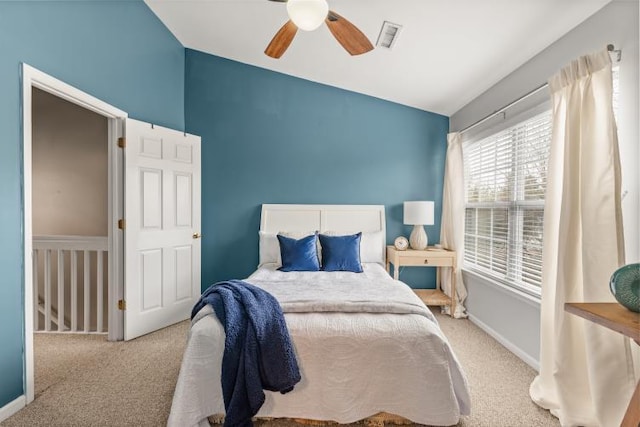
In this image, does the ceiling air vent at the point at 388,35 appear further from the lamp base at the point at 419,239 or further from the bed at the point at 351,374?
the bed at the point at 351,374

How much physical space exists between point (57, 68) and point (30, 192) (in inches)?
36.9

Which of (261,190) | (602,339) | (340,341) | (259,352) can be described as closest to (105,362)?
(259,352)

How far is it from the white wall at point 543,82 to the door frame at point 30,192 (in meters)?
3.50

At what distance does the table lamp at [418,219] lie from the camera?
11.9ft

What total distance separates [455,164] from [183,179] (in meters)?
3.22

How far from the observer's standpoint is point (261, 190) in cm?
398

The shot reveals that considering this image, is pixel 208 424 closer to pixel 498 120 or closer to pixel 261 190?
pixel 261 190

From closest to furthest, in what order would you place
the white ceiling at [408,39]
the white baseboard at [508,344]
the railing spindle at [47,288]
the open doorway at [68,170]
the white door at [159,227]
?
1. the white ceiling at [408,39]
2. the white baseboard at [508,344]
3. the white door at [159,227]
4. the railing spindle at [47,288]
5. the open doorway at [68,170]

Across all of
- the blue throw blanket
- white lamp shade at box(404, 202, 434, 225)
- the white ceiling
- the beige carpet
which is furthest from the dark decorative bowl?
white lamp shade at box(404, 202, 434, 225)

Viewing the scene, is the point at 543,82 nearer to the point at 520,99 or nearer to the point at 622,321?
the point at 520,99

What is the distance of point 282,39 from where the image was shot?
2.12m

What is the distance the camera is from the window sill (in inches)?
95.0

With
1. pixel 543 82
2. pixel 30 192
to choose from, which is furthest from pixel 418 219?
pixel 30 192

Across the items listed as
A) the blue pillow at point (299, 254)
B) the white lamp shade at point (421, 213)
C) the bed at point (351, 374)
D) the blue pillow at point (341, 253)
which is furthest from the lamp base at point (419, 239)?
the bed at point (351, 374)
